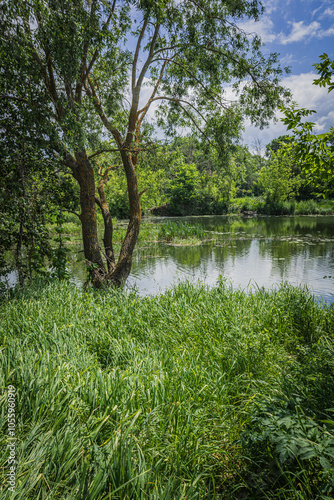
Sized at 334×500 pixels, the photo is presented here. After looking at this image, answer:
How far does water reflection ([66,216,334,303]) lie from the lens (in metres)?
8.16

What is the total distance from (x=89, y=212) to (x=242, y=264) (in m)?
6.60

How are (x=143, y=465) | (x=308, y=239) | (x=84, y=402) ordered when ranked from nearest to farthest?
1. (x=143, y=465)
2. (x=84, y=402)
3. (x=308, y=239)

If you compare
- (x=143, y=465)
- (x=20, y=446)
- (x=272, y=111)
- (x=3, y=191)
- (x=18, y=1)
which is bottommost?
(x=143, y=465)

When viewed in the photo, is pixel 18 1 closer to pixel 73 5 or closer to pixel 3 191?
pixel 73 5

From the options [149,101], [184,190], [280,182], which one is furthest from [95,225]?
[184,190]

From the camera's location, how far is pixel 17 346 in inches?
104

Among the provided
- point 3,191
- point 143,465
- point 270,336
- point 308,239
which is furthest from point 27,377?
point 308,239

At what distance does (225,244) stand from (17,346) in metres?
13.3

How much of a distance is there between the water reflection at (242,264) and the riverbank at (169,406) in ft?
8.74

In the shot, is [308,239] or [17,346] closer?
[17,346]

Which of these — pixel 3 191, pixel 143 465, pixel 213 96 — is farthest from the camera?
pixel 213 96

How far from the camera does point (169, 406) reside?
2.08 meters

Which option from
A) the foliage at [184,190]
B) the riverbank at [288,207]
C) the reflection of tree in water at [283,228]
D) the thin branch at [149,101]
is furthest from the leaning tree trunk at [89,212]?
the foliage at [184,190]

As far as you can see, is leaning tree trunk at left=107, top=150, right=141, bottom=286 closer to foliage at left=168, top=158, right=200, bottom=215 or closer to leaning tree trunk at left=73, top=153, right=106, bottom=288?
leaning tree trunk at left=73, top=153, right=106, bottom=288
